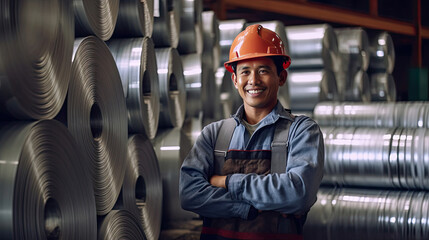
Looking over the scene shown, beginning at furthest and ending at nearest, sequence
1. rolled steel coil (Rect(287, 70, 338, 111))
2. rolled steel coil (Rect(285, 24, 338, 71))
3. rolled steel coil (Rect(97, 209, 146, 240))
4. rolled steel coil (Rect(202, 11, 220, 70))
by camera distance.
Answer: rolled steel coil (Rect(285, 24, 338, 71)) → rolled steel coil (Rect(287, 70, 338, 111)) → rolled steel coil (Rect(202, 11, 220, 70)) → rolled steel coil (Rect(97, 209, 146, 240))

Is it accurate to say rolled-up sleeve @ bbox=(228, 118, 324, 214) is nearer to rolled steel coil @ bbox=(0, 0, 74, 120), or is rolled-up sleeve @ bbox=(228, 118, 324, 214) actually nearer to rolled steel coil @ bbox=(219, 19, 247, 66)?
rolled steel coil @ bbox=(0, 0, 74, 120)

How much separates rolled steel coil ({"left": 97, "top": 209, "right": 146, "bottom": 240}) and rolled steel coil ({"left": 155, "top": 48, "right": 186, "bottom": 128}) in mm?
916

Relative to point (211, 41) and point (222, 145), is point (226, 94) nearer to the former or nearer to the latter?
point (211, 41)

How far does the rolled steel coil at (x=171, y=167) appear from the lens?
336cm

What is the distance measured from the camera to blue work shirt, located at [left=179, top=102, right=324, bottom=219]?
186 cm

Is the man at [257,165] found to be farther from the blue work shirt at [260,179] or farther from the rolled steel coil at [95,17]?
the rolled steel coil at [95,17]

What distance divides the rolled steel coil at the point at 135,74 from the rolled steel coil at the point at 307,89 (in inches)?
89.5

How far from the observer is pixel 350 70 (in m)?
5.98

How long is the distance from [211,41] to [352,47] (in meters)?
2.23

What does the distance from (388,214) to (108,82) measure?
1.93 m

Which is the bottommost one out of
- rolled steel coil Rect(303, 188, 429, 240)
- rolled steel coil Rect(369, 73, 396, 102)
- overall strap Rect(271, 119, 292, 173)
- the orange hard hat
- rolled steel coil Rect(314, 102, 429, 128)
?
rolled steel coil Rect(303, 188, 429, 240)

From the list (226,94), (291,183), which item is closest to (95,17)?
(291,183)

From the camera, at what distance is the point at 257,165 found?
1.96m

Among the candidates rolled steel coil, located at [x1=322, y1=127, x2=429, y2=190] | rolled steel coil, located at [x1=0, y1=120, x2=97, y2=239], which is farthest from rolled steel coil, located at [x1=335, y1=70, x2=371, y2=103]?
rolled steel coil, located at [x1=0, y1=120, x2=97, y2=239]
